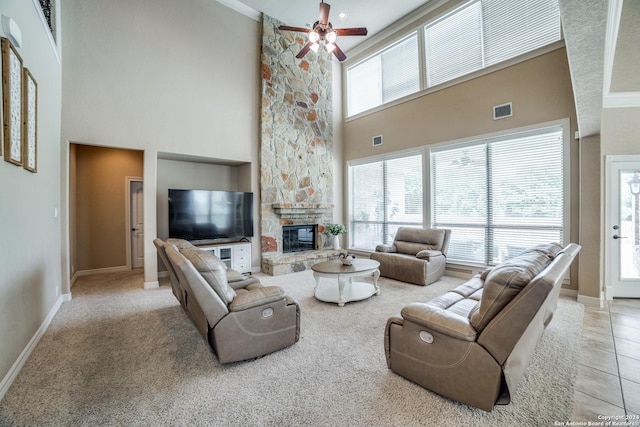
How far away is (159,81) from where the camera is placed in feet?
15.3

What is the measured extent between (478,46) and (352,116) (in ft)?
9.76

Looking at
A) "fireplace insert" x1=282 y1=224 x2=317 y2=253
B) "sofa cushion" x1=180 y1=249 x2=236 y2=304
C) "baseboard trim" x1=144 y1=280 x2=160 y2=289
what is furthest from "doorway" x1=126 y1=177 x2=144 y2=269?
"sofa cushion" x1=180 y1=249 x2=236 y2=304

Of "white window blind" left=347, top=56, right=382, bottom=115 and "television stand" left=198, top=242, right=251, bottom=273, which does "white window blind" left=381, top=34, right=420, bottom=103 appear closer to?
"white window blind" left=347, top=56, right=382, bottom=115

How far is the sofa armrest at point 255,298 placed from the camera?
2217 millimetres

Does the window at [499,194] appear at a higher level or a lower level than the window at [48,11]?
lower

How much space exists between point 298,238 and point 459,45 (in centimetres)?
503

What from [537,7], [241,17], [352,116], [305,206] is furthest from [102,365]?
[537,7]

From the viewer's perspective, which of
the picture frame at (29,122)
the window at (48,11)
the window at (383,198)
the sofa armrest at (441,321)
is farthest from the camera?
→ the window at (383,198)

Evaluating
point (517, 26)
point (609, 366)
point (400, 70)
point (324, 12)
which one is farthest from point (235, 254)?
point (517, 26)

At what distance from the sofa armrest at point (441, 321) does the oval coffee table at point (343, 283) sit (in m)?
1.69

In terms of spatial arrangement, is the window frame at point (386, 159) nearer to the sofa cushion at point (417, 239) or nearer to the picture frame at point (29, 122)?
the sofa cushion at point (417, 239)

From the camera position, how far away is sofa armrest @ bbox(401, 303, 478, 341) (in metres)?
1.68

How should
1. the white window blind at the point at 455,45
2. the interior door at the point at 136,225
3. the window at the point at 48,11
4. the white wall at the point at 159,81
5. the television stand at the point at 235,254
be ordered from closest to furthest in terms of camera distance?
the window at the point at 48,11 < the white wall at the point at 159,81 < the white window blind at the point at 455,45 < the television stand at the point at 235,254 < the interior door at the point at 136,225

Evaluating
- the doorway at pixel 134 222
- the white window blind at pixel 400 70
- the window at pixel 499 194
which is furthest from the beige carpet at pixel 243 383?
the white window blind at pixel 400 70
